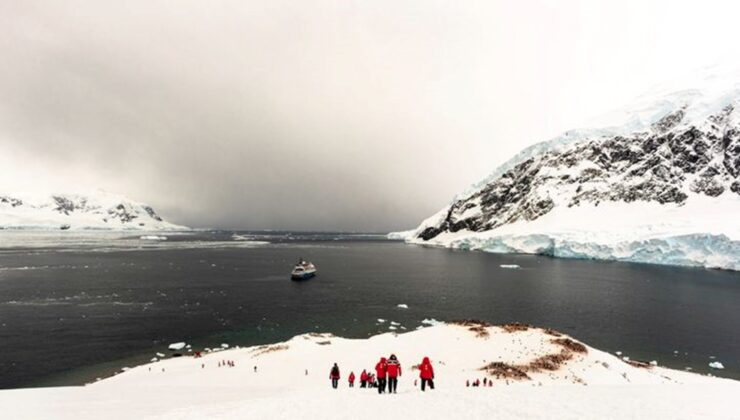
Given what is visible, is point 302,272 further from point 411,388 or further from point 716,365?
point 411,388

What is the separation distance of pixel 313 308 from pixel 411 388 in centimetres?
5480

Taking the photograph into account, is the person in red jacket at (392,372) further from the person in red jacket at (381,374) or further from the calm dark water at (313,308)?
the calm dark water at (313,308)

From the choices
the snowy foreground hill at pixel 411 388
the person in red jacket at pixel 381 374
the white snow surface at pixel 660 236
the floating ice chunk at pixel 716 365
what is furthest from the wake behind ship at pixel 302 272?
the white snow surface at pixel 660 236

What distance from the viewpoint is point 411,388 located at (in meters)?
27.9

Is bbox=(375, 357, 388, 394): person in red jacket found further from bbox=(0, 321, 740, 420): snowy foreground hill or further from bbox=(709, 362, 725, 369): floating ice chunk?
bbox=(709, 362, 725, 369): floating ice chunk

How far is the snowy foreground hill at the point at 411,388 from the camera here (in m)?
17.9

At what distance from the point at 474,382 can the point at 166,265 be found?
136182mm

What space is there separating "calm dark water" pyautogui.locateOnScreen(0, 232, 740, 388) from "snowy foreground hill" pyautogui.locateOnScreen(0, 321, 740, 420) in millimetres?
13228

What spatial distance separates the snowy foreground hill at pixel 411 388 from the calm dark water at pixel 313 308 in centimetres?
1323

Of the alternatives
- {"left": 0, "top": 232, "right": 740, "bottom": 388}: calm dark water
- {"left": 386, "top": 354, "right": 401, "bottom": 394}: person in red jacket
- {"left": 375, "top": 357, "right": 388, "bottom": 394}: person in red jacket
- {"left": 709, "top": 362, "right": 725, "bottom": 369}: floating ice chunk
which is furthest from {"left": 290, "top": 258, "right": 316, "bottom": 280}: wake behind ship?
{"left": 386, "top": 354, "right": 401, "bottom": 394}: person in red jacket

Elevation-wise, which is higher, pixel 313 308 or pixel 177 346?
pixel 313 308

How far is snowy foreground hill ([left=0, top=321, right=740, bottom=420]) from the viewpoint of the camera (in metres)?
17.9

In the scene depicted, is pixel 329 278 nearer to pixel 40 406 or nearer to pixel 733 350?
pixel 733 350

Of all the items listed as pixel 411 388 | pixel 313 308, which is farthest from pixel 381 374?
pixel 313 308
